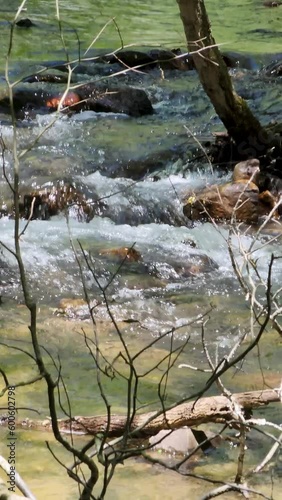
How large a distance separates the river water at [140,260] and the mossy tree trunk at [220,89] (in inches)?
14.5

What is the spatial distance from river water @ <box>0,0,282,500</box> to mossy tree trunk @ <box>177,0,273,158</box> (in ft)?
1.21

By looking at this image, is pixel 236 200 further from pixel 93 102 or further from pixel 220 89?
pixel 93 102

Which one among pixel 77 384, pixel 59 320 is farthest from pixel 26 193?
pixel 77 384

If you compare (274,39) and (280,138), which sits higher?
(274,39)

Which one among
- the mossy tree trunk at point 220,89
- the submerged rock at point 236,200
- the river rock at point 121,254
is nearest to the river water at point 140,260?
the river rock at point 121,254

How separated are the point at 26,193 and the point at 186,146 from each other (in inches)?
77.4

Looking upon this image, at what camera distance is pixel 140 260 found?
19.6ft

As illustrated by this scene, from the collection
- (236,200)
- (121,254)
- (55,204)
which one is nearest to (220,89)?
(236,200)

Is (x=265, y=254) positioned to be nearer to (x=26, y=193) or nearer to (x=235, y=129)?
(x=235, y=129)

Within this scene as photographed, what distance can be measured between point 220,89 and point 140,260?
1.90 m

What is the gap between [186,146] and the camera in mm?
8320

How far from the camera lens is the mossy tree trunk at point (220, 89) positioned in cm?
649

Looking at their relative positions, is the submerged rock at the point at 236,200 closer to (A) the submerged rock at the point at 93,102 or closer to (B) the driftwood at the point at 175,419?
(A) the submerged rock at the point at 93,102

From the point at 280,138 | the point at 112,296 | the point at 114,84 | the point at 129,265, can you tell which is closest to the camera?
the point at 112,296
